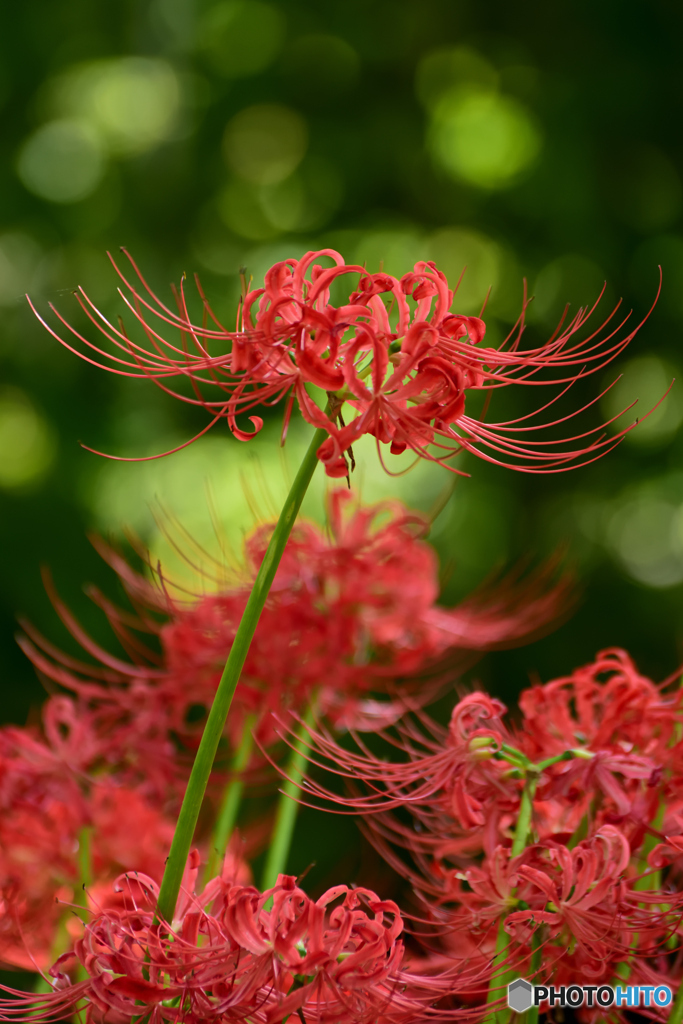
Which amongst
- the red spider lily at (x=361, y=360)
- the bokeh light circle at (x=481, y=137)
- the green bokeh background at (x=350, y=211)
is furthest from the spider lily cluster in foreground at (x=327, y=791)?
the bokeh light circle at (x=481, y=137)

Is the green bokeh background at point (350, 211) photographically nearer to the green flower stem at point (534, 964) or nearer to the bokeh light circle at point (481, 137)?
the bokeh light circle at point (481, 137)

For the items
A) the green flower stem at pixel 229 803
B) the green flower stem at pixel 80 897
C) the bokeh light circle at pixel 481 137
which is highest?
the bokeh light circle at pixel 481 137

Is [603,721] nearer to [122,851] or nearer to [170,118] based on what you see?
[122,851]

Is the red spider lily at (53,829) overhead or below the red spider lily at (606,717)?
below

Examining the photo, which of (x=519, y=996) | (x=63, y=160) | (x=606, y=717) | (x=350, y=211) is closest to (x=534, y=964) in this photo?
(x=519, y=996)

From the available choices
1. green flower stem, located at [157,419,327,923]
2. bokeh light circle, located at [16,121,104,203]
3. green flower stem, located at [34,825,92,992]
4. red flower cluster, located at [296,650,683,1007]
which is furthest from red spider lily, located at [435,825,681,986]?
bokeh light circle, located at [16,121,104,203]

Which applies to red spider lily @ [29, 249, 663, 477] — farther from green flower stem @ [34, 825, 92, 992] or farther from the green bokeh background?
the green bokeh background

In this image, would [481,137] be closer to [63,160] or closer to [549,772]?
[63,160]

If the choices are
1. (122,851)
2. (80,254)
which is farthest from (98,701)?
(80,254)
